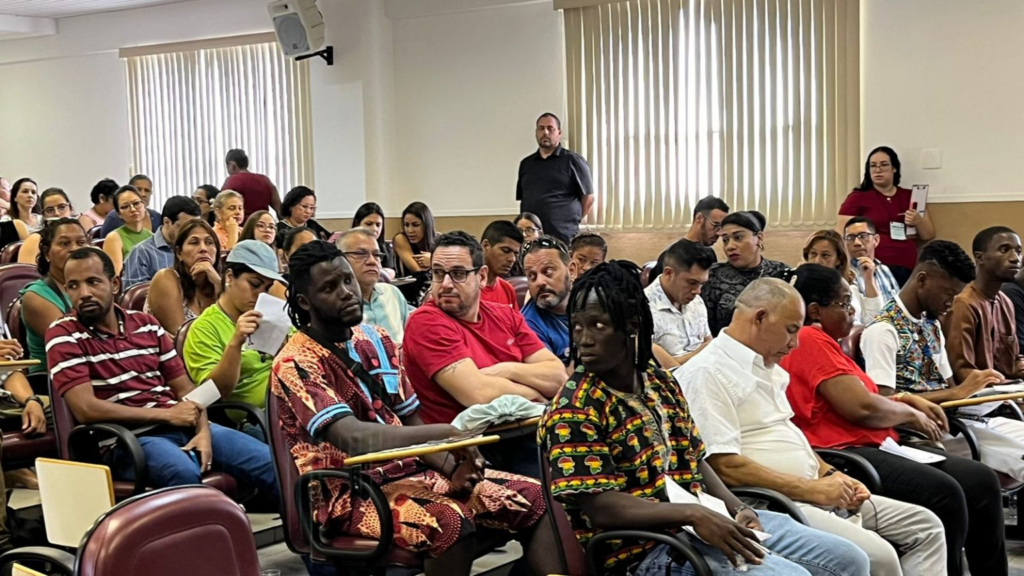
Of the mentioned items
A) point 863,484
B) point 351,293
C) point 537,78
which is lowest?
point 863,484

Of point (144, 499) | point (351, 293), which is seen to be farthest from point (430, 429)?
point (144, 499)

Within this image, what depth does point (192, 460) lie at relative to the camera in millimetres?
3643

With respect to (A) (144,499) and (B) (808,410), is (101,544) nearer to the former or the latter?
(A) (144,499)

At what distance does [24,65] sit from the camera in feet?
43.2

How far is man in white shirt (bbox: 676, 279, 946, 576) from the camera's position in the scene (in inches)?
120

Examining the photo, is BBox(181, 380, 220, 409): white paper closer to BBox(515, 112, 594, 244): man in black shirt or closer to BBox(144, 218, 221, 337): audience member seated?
BBox(144, 218, 221, 337): audience member seated

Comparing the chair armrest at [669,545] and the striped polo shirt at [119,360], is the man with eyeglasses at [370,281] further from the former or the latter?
the chair armrest at [669,545]

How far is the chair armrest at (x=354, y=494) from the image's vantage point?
111 inches

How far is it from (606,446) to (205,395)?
1871mm

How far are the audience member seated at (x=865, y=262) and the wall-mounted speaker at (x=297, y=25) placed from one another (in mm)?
5898

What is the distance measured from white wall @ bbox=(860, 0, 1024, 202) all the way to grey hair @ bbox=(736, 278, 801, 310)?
5.42 m

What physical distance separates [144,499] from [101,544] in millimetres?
132

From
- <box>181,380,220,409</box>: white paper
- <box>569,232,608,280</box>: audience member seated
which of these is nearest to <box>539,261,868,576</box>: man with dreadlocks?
<box>181,380,220,409</box>: white paper

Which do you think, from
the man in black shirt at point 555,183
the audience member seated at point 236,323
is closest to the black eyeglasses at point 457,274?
the audience member seated at point 236,323
